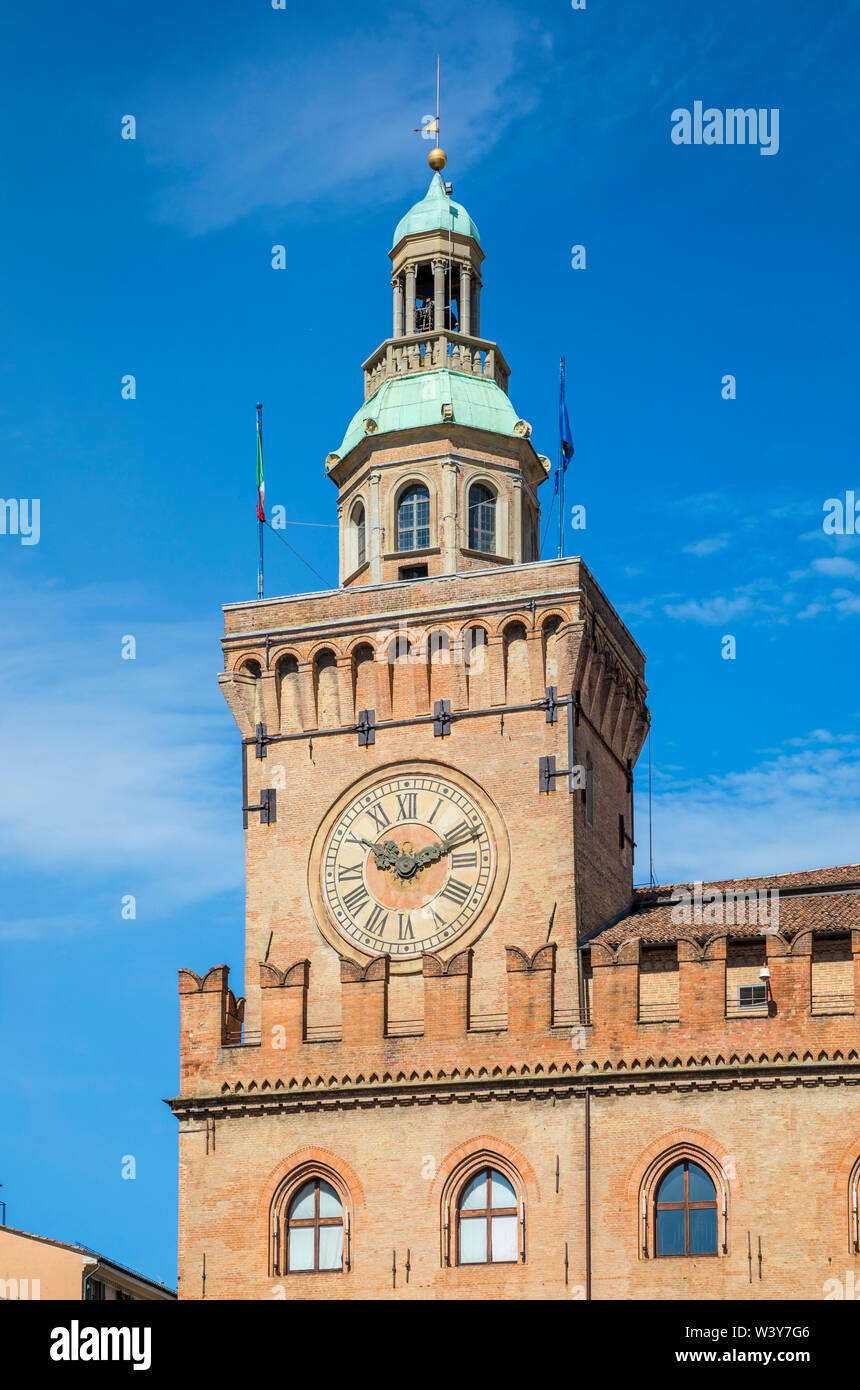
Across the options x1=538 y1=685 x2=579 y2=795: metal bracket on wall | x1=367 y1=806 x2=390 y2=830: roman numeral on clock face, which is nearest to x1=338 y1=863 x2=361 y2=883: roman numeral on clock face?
x1=367 y1=806 x2=390 y2=830: roman numeral on clock face

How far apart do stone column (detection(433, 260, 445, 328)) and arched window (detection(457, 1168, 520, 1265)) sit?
21731 millimetres

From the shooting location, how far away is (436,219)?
60.3 m

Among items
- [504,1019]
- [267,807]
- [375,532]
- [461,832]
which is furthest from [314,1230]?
[375,532]

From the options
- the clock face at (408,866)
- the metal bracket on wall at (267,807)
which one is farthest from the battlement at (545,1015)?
the metal bracket on wall at (267,807)

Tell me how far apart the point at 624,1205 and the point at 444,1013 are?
536 cm

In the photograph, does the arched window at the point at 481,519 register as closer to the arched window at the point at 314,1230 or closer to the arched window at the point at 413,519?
the arched window at the point at 413,519

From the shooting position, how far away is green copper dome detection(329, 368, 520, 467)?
5750 cm

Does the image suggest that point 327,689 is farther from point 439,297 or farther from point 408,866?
point 439,297

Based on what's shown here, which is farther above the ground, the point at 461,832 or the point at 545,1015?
the point at 461,832

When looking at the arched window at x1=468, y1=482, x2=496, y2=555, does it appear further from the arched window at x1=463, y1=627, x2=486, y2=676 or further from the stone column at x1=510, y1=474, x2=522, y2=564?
the arched window at x1=463, y1=627, x2=486, y2=676

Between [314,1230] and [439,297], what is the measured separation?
2321 centimetres

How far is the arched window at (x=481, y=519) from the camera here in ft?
186

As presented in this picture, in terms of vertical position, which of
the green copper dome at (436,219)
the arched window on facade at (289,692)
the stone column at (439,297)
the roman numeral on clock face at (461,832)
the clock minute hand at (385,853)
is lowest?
the clock minute hand at (385,853)

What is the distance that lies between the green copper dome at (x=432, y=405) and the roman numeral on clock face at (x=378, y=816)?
9658 millimetres
